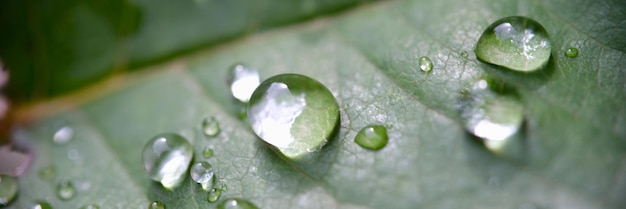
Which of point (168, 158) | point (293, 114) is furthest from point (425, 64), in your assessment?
point (168, 158)

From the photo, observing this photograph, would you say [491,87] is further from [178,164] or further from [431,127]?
[178,164]

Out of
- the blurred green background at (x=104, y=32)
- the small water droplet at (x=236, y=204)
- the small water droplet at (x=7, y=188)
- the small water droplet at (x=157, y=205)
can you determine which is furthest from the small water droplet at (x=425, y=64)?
the small water droplet at (x=7, y=188)

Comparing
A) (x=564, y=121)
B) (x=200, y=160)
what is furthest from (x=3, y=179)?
(x=564, y=121)

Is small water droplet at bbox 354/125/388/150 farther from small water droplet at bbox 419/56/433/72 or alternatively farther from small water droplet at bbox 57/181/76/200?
small water droplet at bbox 57/181/76/200

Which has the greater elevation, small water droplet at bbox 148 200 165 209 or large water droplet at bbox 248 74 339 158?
large water droplet at bbox 248 74 339 158

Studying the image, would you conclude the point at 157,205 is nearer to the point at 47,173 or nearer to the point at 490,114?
the point at 47,173

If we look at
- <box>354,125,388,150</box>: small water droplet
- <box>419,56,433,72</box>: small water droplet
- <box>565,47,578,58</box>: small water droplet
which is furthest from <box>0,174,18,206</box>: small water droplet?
<box>565,47,578,58</box>: small water droplet

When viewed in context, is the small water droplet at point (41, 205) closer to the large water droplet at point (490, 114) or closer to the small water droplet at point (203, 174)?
the small water droplet at point (203, 174)

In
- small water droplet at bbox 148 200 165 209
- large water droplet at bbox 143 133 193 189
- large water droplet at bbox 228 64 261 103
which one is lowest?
small water droplet at bbox 148 200 165 209
